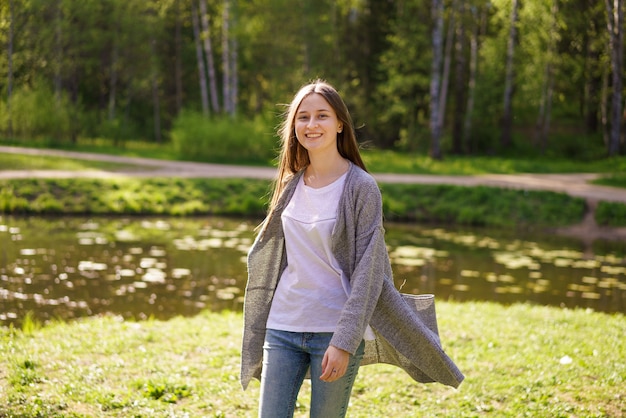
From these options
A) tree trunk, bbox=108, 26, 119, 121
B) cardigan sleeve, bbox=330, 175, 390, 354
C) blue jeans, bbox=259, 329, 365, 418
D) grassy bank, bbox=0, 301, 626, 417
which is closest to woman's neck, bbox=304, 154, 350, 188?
cardigan sleeve, bbox=330, 175, 390, 354

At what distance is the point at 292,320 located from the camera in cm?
297

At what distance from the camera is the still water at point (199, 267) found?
9.02 m

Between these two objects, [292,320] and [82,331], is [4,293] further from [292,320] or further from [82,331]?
[292,320]

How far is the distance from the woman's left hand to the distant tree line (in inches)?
844

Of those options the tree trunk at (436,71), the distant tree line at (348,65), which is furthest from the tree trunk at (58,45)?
the tree trunk at (436,71)

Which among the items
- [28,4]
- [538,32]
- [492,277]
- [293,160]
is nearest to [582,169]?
[538,32]

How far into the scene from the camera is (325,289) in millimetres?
2961

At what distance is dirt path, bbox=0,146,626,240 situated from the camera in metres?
16.1

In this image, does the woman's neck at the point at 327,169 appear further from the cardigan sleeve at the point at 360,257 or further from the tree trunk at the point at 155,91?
the tree trunk at the point at 155,91

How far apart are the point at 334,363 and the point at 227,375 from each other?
268cm

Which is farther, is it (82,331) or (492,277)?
(492,277)

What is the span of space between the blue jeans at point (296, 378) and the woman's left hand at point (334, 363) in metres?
0.10

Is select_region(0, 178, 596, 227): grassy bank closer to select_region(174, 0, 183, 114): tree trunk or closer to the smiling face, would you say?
the smiling face

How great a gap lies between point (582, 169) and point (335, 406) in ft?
72.1
